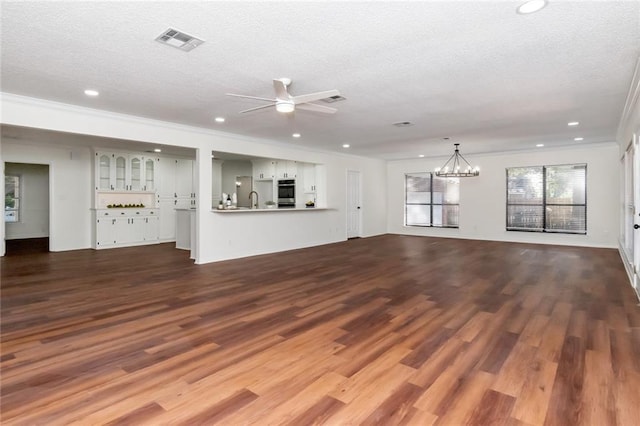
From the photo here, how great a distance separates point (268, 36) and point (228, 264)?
4535mm

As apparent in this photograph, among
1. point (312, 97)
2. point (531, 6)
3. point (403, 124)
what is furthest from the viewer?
point (403, 124)

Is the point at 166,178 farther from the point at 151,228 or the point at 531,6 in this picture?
the point at 531,6

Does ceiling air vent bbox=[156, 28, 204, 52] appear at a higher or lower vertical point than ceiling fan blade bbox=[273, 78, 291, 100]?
higher

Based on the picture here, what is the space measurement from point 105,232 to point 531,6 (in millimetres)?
9083

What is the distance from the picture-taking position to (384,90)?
419 cm

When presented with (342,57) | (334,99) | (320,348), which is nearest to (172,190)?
(334,99)

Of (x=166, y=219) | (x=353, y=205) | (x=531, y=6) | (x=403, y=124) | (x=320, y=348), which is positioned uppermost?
(x=403, y=124)

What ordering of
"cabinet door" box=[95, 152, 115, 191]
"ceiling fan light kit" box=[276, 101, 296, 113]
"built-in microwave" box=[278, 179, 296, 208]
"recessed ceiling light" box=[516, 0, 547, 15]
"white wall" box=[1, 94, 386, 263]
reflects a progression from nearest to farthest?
"recessed ceiling light" box=[516, 0, 547, 15], "ceiling fan light kit" box=[276, 101, 296, 113], "white wall" box=[1, 94, 386, 263], "cabinet door" box=[95, 152, 115, 191], "built-in microwave" box=[278, 179, 296, 208]

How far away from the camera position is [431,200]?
11.2 meters

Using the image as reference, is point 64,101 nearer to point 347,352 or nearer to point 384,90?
point 384,90

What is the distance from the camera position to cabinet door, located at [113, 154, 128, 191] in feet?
28.5

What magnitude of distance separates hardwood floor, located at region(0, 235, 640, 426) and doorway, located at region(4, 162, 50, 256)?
6.15 metres

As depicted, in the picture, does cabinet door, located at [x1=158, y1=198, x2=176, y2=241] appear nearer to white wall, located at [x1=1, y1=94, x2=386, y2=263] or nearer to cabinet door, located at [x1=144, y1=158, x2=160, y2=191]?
cabinet door, located at [x1=144, y1=158, x2=160, y2=191]

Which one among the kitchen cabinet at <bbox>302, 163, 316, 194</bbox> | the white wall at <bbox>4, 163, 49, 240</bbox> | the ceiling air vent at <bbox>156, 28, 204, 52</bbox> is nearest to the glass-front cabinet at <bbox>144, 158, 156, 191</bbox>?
the white wall at <bbox>4, 163, 49, 240</bbox>
